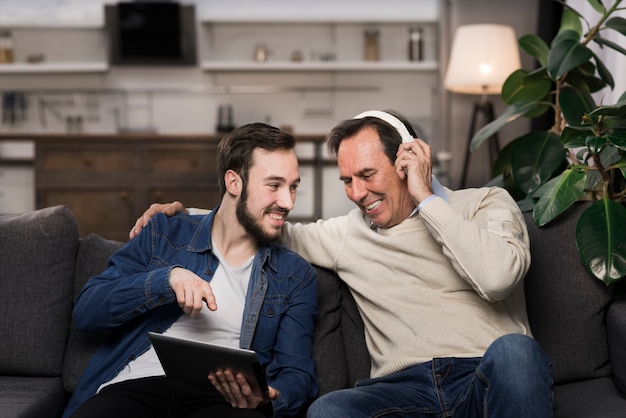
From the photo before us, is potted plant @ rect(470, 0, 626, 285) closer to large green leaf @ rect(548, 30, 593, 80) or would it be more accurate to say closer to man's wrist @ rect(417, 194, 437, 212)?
large green leaf @ rect(548, 30, 593, 80)

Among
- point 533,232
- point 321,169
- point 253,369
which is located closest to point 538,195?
point 533,232

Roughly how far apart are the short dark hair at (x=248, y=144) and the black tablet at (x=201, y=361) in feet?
1.62

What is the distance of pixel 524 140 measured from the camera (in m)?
2.49

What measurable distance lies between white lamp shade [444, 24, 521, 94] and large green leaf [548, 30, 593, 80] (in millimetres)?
2191

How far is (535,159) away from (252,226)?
106cm

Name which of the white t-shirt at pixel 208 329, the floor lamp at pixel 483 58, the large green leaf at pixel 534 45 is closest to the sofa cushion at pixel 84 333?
the white t-shirt at pixel 208 329

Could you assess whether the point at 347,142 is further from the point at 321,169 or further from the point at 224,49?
the point at 224,49

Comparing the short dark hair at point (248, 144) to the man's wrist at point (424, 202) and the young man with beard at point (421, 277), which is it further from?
the man's wrist at point (424, 202)

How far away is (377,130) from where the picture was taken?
1.97m

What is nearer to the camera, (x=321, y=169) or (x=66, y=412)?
(x=66, y=412)

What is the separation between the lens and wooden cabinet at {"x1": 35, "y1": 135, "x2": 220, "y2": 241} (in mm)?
5172

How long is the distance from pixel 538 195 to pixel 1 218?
4.86 ft

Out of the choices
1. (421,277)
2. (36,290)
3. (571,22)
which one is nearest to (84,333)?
(36,290)

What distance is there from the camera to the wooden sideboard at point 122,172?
517cm
